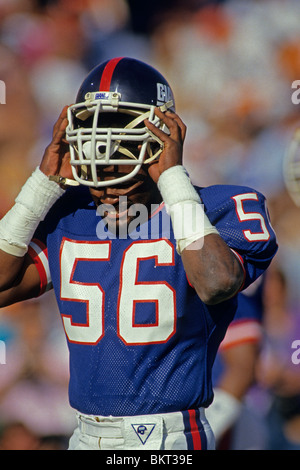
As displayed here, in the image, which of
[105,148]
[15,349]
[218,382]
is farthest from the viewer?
[15,349]

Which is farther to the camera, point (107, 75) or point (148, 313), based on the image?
point (107, 75)

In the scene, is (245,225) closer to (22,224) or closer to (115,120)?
(115,120)

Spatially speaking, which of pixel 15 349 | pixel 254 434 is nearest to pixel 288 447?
pixel 254 434

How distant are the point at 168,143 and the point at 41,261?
1.69 ft

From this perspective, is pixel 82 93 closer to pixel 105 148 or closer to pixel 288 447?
pixel 105 148

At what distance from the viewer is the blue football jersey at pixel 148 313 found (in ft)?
5.10

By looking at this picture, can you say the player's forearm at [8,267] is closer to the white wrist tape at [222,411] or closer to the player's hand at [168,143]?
the player's hand at [168,143]

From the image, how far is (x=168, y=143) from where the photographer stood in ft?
5.22

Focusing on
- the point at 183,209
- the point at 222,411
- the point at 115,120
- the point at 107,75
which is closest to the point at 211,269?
the point at 183,209

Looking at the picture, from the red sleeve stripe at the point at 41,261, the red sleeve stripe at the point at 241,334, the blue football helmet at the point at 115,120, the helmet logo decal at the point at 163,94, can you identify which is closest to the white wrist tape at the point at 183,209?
the blue football helmet at the point at 115,120

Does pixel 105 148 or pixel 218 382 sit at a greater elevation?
pixel 105 148

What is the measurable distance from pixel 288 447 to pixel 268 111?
1599mm

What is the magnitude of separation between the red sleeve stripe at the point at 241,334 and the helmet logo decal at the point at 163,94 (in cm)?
127
